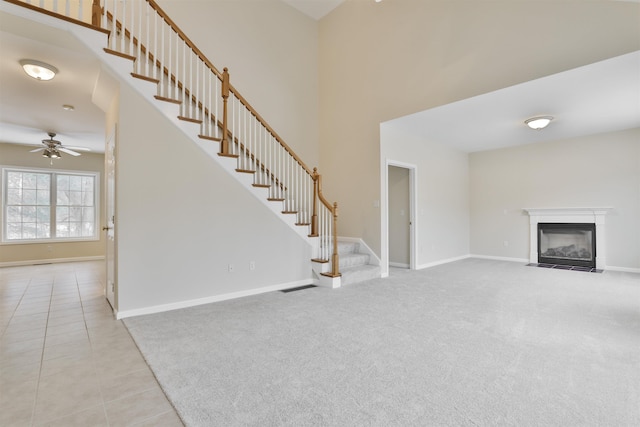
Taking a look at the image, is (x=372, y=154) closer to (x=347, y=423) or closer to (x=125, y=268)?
(x=125, y=268)

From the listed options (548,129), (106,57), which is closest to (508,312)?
(548,129)

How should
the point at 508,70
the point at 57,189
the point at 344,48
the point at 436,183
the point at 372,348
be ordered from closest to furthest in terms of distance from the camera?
the point at 372,348 < the point at 508,70 < the point at 344,48 < the point at 436,183 < the point at 57,189

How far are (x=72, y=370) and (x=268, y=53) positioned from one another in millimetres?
6042

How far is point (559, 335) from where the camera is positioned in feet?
9.20

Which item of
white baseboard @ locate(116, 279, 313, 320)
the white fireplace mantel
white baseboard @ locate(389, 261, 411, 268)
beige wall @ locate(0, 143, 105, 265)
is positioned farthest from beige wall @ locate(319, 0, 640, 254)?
beige wall @ locate(0, 143, 105, 265)

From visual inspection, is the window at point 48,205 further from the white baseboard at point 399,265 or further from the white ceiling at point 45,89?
the white baseboard at point 399,265

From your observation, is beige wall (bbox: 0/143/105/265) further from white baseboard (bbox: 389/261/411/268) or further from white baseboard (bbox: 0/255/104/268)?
white baseboard (bbox: 389/261/411/268)

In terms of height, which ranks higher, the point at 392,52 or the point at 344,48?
the point at 344,48

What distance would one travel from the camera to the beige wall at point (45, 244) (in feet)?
24.1

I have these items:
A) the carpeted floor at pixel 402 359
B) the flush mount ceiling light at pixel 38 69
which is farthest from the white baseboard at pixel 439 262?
the flush mount ceiling light at pixel 38 69

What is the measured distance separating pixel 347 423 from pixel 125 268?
298 cm

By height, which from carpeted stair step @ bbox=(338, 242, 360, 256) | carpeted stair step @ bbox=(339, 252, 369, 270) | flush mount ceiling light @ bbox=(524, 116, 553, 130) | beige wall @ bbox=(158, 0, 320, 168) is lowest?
carpeted stair step @ bbox=(339, 252, 369, 270)

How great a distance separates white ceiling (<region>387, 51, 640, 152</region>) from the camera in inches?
146

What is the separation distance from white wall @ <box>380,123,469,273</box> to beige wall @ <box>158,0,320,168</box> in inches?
76.3
